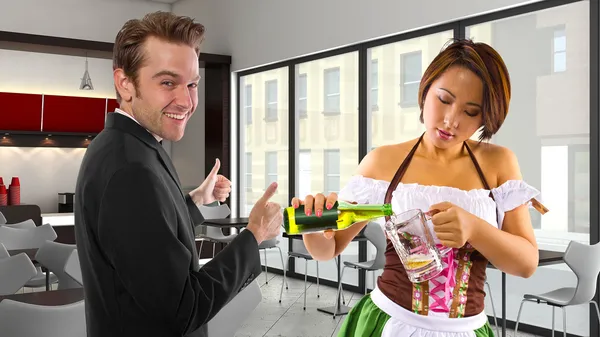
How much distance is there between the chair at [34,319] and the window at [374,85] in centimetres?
492

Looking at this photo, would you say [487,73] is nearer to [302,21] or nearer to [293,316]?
[293,316]

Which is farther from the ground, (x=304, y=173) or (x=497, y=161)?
Answer: (x=497, y=161)

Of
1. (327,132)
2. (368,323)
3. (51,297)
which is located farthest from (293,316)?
(368,323)

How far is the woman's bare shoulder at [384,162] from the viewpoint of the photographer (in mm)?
1540

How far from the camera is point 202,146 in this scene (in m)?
9.50

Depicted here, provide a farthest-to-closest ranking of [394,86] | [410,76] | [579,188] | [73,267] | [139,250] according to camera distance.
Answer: [394,86] < [410,76] < [579,188] < [73,267] < [139,250]

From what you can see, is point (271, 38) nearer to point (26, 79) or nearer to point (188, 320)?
point (26, 79)

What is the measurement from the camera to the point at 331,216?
1.46m

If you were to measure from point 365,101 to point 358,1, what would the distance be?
40.0 inches

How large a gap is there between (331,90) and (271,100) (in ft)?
4.18

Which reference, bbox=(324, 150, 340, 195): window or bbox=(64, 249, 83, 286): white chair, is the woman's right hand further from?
bbox=(324, 150, 340, 195): window

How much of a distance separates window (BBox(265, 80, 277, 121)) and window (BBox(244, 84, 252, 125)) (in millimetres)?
399

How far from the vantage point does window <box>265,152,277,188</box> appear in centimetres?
841

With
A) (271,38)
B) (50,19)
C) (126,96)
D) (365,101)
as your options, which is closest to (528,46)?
(365,101)
